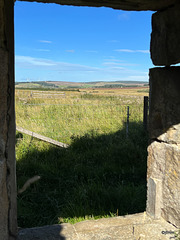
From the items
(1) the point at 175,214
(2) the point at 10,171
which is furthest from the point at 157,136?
(2) the point at 10,171

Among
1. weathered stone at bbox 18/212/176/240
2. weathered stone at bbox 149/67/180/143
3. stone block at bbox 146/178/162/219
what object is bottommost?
weathered stone at bbox 18/212/176/240

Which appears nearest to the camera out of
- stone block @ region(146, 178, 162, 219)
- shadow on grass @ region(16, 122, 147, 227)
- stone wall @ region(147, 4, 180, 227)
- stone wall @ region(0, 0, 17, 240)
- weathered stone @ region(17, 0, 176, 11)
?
stone wall @ region(0, 0, 17, 240)

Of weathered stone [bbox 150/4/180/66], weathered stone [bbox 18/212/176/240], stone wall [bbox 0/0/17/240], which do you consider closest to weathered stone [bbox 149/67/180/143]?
weathered stone [bbox 150/4/180/66]

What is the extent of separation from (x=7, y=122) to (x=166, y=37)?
1.70m

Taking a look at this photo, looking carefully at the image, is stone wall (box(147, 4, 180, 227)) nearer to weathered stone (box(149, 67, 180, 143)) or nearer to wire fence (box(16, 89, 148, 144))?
weathered stone (box(149, 67, 180, 143))

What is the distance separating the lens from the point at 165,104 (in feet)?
8.52

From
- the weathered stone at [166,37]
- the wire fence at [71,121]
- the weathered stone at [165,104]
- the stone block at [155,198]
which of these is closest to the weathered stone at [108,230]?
the stone block at [155,198]

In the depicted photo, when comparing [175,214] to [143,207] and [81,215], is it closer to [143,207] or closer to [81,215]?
[143,207]

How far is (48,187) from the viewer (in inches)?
152

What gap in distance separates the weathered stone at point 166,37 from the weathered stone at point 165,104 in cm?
11

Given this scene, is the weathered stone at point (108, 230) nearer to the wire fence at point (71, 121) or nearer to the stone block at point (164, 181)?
the stone block at point (164, 181)

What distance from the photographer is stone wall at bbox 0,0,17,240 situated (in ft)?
6.43

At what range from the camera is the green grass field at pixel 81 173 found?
316 centimetres

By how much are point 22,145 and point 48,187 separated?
1.82 metres
